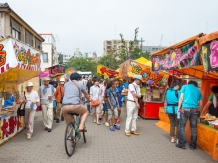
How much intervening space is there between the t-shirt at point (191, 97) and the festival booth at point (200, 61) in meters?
0.54

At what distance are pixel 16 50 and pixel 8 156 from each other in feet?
8.24

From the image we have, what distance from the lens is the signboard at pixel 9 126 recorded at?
19.5ft

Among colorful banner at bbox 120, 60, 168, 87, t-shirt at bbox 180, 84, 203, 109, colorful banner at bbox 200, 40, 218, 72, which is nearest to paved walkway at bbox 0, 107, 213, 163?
t-shirt at bbox 180, 84, 203, 109

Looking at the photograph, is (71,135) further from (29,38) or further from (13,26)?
(29,38)

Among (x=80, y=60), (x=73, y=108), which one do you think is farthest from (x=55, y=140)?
(x=80, y=60)

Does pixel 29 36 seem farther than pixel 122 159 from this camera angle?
Yes

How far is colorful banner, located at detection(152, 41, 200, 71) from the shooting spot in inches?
170

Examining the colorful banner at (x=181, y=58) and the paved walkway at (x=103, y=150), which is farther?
the paved walkway at (x=103, y=150)

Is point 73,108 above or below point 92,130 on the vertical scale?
above

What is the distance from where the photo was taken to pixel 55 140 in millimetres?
6449

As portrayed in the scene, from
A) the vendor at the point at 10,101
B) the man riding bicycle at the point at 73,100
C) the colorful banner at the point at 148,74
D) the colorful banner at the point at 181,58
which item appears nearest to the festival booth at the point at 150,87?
the colorful banner at the point at 148,74

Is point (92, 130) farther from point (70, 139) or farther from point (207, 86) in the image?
point (207, 86)

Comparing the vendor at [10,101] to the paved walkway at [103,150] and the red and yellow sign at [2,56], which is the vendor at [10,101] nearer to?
the paved walkway at [103,150]

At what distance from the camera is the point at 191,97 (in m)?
5.57
